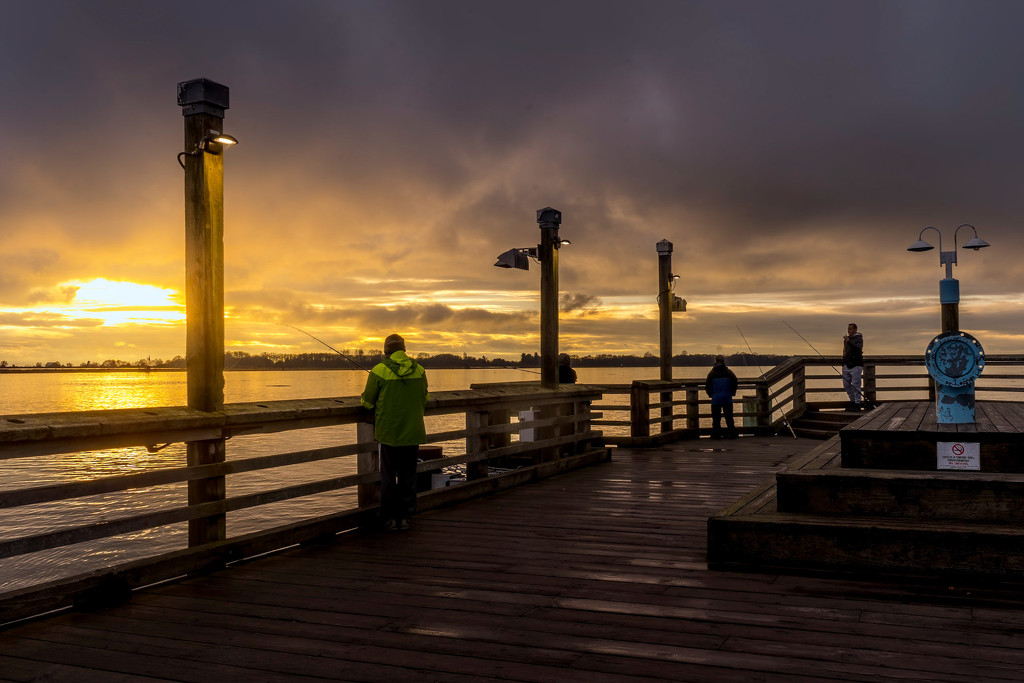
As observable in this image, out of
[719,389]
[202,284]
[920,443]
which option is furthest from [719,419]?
[202,284]

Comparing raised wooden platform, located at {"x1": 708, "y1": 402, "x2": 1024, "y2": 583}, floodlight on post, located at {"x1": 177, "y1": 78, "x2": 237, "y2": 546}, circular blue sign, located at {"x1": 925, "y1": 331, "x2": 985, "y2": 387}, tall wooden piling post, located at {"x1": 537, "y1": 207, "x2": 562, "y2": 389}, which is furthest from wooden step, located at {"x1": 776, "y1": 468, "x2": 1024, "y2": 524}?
tall wooden piling post, located at {"x1": 537, "y1": 207, "x2": 562, "y2": 389}

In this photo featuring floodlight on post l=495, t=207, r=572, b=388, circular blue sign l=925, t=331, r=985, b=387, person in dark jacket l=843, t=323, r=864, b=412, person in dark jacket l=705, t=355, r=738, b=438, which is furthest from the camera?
person in dark jacket l=843, t=323, r=864, b=412

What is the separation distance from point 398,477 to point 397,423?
489mm

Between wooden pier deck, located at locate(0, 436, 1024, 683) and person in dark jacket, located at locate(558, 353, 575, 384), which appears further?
person in dark jacket, located at locate(558, 353, 575, 384)

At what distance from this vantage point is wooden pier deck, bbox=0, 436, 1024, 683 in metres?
3.49

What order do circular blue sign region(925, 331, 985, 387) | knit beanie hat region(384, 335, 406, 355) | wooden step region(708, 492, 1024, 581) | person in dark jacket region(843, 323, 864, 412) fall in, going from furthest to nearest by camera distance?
1. person in dark jacket region(843, 323, 864, 412)
2. knit beanie hat region(384, 335, 406, 355)
3. circular blue sign region(925, 331, 985, 387)
4. wooden step region(708, 492, 1024, 581)

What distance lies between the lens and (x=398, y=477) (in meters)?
6.68

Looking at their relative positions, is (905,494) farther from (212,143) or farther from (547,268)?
(547,268)

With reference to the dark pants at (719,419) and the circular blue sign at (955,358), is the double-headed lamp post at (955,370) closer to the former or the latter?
the circular blue sign at (955,358)

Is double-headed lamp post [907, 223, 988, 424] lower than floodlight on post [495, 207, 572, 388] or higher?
lower

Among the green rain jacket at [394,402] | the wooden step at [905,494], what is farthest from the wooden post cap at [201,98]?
the wooden step at [905,494]

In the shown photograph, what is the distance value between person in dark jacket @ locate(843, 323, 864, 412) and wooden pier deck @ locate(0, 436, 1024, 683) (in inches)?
469

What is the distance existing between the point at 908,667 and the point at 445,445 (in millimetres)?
33350

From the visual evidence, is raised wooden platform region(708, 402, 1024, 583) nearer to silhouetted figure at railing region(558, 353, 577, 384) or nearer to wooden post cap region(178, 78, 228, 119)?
wooden post cap region(178, 78, 228, 119)
